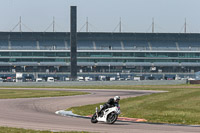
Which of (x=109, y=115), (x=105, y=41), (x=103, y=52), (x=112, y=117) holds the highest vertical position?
(x=105, y=41)

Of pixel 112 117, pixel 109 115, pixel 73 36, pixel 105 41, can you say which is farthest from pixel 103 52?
pixel 112 117

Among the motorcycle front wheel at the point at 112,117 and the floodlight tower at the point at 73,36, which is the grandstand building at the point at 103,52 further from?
the motorcycle front wheel at the point at 112,117

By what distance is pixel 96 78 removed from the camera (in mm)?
173125

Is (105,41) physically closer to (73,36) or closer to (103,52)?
(103,52)

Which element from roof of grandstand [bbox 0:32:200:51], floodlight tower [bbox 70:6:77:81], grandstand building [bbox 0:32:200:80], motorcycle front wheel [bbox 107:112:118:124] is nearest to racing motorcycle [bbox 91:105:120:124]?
motorcycle front wheel [bbox 107:112:118:124]

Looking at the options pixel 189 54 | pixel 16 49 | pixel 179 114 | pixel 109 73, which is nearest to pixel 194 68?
pixel 189 54

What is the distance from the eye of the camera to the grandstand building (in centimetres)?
18050

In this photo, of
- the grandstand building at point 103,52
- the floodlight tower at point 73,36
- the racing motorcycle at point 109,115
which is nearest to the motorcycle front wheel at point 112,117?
the racing motorcycle at point 109,115

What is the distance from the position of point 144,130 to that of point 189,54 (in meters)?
162

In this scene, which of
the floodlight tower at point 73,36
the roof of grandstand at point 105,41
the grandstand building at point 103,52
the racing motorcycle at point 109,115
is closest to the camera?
the racing motorcycle at point 109,115

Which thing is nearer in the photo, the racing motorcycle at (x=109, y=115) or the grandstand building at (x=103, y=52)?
the racing motorcycle at (x=109, y=115)

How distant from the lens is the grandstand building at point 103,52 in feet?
592

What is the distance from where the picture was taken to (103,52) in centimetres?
18225

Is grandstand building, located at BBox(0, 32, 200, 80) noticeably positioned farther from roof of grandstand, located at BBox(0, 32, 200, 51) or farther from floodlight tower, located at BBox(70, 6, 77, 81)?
floodlight tower, located at BBox(70, 6, 77, 81)
